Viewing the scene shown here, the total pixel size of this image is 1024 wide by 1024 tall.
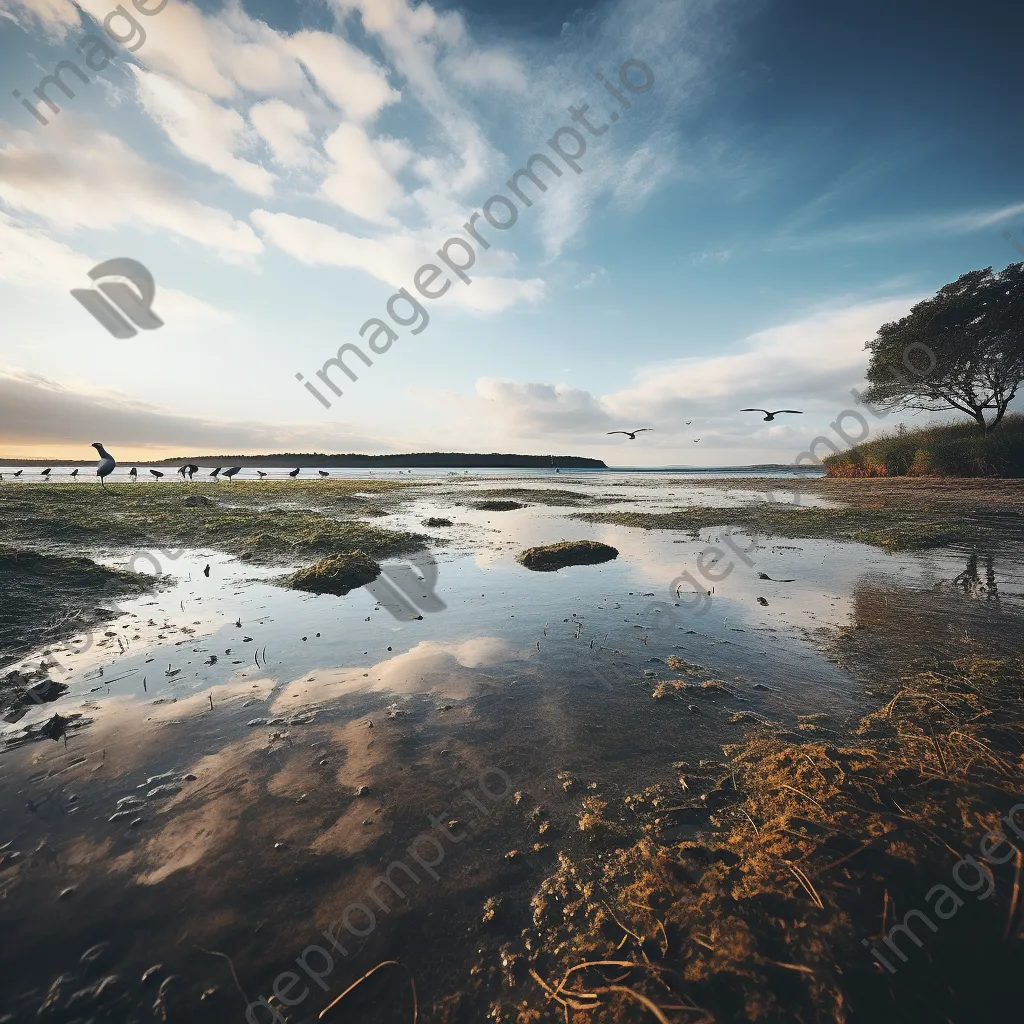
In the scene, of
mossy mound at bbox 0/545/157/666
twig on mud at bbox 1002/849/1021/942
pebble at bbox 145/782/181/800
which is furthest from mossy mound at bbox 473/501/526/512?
twig on mud at bbox 1002/849/1021/942

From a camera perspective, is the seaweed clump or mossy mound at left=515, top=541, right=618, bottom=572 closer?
the seaweed clump

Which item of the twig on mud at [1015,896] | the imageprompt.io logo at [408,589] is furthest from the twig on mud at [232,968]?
the imageprompt.io logo at [408,589]

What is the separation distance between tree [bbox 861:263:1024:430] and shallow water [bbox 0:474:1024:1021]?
115ft

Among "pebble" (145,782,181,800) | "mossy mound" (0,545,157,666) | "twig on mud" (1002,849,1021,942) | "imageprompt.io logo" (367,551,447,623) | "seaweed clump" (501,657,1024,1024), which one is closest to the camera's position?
"seaweed clump" (501,657,1024,1024)

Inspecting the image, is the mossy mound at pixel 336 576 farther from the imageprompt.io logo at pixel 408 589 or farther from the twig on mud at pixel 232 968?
the twig on mud at pixel 232 968

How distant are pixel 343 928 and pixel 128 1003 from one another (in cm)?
94

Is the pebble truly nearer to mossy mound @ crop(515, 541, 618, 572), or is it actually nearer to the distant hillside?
mossy mound @ crop(515, 541, 618, 572)

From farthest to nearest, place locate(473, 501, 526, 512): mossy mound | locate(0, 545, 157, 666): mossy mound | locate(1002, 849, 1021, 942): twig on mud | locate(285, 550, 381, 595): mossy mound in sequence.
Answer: locate(473, 501, 526, 512): mossy mound
locate(285, 550, 381, 595): mossy mound
locate(0, 545, 157, 666): mossy mound
locate(1002, 849, 1021, 942): twig on mud

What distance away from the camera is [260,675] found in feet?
17.8

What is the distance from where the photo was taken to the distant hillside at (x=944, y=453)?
28.3 metres

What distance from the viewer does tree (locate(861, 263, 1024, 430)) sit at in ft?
98.1

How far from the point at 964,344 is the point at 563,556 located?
128ft

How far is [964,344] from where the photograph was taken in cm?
3130

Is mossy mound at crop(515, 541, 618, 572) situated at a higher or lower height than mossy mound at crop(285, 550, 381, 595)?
lower
